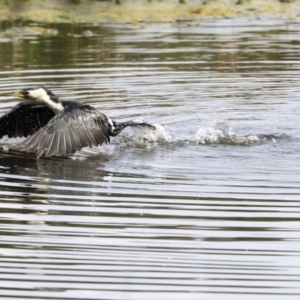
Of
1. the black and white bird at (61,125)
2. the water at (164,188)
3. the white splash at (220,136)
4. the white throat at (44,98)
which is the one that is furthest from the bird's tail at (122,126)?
the white throat at (44,98)

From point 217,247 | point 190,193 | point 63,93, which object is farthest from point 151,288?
point 63,93

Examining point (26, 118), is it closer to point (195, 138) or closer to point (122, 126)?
point (122, 126)

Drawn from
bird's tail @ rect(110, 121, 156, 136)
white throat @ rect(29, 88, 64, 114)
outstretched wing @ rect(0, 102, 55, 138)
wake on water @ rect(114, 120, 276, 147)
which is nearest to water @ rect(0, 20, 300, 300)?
wake on water @ rect(114, 120, 276, 147)

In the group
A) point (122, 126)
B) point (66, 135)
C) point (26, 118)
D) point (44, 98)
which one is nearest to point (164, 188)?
point (66, 135)

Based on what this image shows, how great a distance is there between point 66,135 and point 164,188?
76.1 inches

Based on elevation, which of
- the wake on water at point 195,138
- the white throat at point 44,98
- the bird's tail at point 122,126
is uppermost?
the white throat at point 44,98

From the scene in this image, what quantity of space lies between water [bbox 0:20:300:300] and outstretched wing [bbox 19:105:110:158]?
0.17 m

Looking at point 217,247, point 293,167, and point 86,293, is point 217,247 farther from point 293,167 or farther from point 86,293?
point 293,167

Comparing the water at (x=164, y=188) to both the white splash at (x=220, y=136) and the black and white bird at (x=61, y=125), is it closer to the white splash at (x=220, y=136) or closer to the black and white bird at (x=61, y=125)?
the white splash at (x=220, y=136)

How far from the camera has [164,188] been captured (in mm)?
10594

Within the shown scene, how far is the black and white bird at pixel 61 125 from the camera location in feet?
39.9

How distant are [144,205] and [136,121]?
3751mm

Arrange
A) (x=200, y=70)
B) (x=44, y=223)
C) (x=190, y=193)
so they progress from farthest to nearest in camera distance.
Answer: (x=200, y=70) → (x=190, y=193) → (x=44, y=223)

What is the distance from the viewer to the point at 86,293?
7.57m
